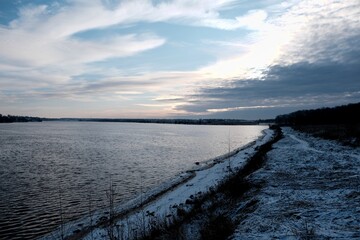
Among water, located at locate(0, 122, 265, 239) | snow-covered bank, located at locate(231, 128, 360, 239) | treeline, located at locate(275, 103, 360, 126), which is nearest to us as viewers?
snow-covered bank, located at locate(231, 128, 360, 239)

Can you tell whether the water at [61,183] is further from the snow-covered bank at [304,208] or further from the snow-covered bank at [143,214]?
the snow-covered bank at [304,208]

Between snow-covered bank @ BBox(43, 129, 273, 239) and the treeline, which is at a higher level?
the treeline

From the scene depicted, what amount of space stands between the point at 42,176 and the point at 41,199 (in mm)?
8037

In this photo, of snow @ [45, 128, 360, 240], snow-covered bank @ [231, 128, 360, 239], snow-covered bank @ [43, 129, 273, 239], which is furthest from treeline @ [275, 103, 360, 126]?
snow-covered bank @ [231, 128, 360, 239]

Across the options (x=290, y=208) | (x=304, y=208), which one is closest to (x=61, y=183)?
(x=290, y=208)

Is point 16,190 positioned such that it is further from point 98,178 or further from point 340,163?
point 340,163

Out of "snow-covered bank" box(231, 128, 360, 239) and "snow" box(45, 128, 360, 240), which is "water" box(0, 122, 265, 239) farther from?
"snow-covered bank" box(231, 128, 360, 239)

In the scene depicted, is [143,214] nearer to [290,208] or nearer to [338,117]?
[290,208]

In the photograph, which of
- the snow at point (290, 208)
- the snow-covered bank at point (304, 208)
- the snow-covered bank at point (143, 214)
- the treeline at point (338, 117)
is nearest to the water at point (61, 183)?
the snow-covered bank at point (143, 214)

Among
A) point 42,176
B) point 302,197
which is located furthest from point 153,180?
point 302,197

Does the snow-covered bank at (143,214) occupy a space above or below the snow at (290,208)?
below

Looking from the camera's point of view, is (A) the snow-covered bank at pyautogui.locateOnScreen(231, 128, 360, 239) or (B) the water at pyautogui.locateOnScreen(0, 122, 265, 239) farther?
(B) the water at pyautogui.locateOnScreen(0, 122, 265, 239)

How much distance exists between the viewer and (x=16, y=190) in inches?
839

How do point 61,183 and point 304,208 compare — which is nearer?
point 304,208
